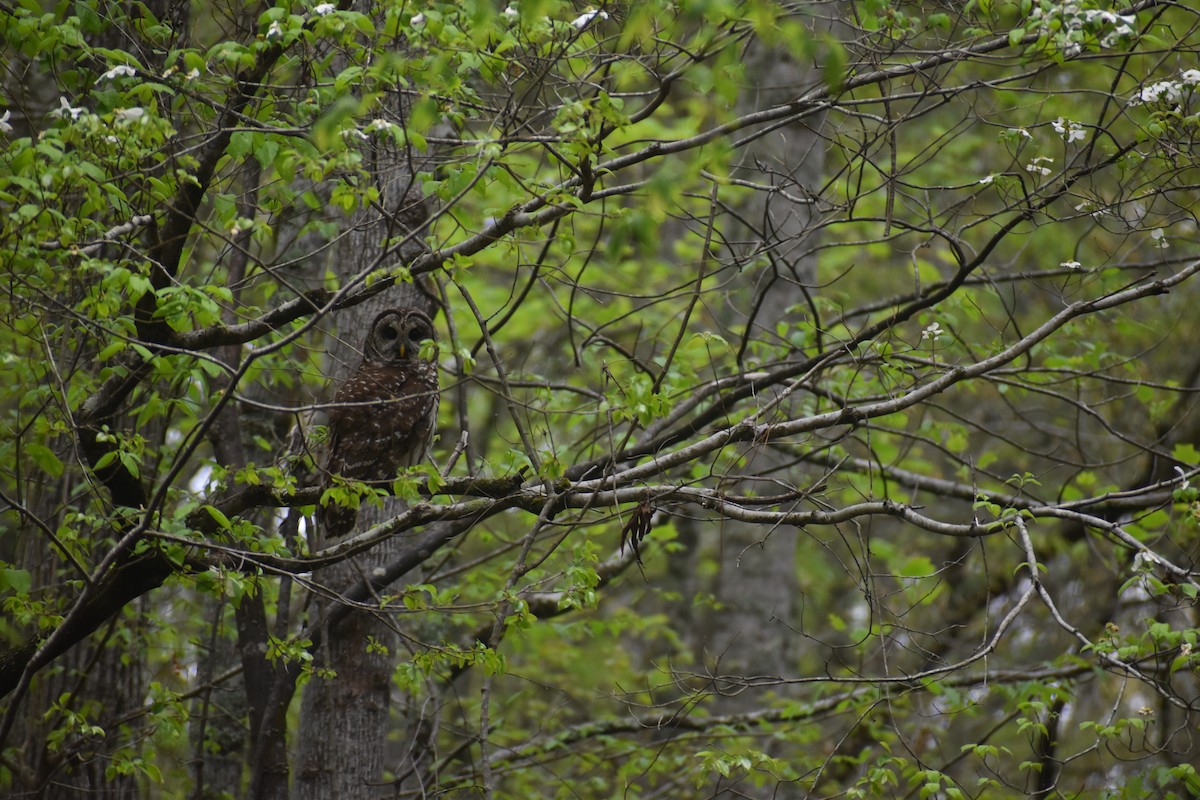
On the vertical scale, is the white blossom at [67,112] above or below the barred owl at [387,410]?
above

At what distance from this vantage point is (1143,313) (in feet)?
38.0

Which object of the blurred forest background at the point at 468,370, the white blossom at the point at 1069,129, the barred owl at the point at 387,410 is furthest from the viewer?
the barred owl at the point at 387,410

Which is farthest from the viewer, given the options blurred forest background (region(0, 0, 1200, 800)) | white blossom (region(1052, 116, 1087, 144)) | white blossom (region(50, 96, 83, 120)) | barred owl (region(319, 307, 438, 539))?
barred owl (region(319, 307, 438, 539))

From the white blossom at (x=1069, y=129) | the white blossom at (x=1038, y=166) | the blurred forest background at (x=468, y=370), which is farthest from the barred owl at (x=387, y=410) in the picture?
the white blossom at (x=1069, y=129)

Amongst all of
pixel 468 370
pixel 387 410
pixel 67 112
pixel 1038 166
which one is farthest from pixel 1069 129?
pixel 67 112

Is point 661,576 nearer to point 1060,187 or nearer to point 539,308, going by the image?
point 539,308

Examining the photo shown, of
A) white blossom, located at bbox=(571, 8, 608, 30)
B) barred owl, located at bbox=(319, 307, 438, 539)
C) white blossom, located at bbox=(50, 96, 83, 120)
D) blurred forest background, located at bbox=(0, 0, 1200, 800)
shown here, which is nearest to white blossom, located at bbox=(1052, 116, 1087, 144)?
blurred forest background, located at bbox=(0, 0, 1200, 800)

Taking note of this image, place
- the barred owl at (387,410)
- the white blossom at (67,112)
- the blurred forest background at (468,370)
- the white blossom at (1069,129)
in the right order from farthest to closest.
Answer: the barred owl at (387,410)
the white blossom at (1069,129)
the blurred forest background at (468,370)
the white blossom at (67,112)

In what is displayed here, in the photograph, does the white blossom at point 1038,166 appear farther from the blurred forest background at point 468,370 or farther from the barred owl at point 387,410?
the barred owl at point 387,410

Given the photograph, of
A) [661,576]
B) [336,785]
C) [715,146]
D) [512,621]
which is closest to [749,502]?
[512,621]

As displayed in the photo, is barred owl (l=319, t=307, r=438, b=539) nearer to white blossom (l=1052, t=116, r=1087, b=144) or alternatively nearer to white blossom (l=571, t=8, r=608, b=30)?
white blossom (l=571, t=8, r=608, b=30)

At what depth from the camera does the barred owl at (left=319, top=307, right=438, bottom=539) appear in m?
6.14

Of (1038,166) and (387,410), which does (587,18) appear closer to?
(1038,166)

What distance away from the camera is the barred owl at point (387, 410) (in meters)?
6.14
